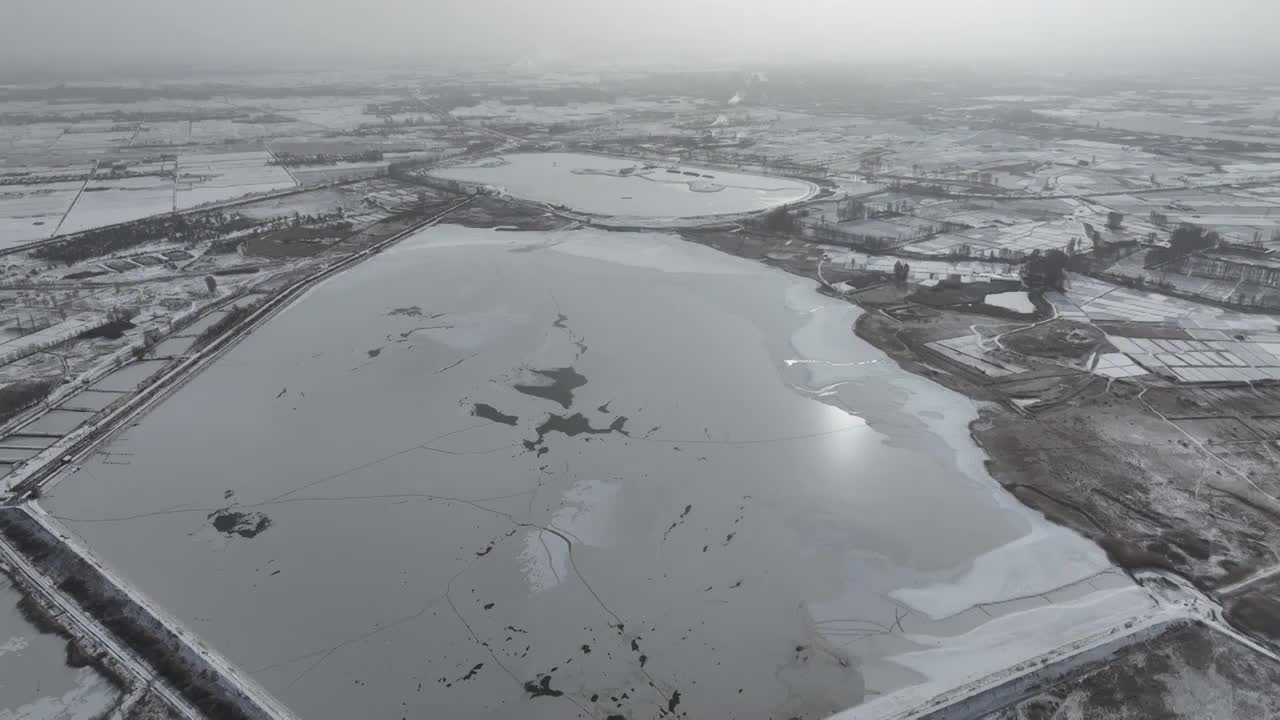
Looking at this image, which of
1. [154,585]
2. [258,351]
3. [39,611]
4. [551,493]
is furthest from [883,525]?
[258,351]

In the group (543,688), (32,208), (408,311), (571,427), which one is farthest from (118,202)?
(543,688)

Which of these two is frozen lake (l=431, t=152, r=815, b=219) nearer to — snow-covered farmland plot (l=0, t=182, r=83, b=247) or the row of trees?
the row of trees

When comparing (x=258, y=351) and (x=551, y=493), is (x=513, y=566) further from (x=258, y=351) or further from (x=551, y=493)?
(x=258, y=351)

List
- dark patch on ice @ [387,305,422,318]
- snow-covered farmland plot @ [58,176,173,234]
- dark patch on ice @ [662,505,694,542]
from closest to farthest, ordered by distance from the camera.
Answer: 1. dark patch on ice @ [662,505,694,542]
2. dark patch on ice @ [387,305,422,318]
3. snow-covered farmland plot @ [58,176,173,234]

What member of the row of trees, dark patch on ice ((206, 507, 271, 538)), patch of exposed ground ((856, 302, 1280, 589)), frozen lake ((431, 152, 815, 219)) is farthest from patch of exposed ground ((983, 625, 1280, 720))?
the row of trees

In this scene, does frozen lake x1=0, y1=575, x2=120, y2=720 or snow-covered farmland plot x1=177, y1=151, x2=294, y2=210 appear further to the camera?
snow-covered farmland plot x1=177, y1=151, x2=294, y2=210

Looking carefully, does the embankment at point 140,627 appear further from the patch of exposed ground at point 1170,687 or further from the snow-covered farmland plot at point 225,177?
the snow-covered farmland plot at point 225,177
